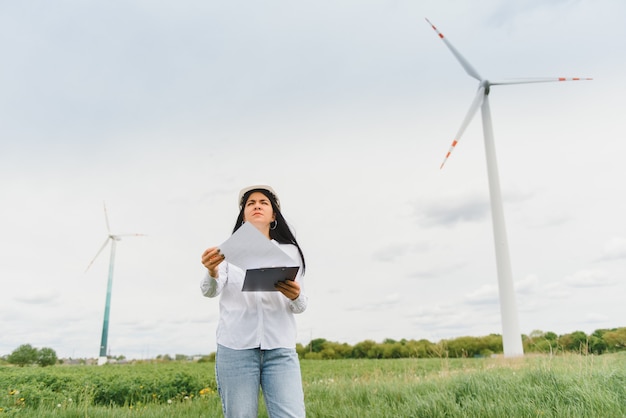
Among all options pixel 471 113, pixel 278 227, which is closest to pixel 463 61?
pixel 471 113

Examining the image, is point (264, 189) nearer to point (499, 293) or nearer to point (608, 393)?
point (608, 393)

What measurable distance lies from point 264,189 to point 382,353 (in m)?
27.6

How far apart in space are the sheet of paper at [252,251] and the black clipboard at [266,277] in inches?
1.4

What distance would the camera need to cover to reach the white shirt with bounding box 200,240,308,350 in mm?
3062

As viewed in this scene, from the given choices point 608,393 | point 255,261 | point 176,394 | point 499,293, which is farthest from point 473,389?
point 499,293

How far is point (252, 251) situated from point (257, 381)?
840mm

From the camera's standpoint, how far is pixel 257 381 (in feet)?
10.0

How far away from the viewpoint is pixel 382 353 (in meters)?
29.6

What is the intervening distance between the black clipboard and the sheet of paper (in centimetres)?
3

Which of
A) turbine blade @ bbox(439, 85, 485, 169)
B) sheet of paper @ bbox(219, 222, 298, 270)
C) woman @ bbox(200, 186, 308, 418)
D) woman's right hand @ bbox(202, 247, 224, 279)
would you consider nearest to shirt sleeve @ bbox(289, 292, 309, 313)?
woman @ bbox(200, 186, 308, 418)

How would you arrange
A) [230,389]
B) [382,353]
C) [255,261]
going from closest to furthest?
[255,261] → [230,389] → [382,353]

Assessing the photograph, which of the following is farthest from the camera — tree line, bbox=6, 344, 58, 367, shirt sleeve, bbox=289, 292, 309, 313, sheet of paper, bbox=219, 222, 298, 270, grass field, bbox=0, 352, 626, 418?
tree line, bbox=6, 344, 58, 367

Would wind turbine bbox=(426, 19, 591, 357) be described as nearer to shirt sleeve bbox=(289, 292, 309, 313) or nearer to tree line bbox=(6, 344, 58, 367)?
shirt sleeve bbox=(289, 292, 309, 313)

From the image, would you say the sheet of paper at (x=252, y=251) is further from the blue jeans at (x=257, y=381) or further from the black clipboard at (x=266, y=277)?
the blue jeans at (x=257, y=381)
